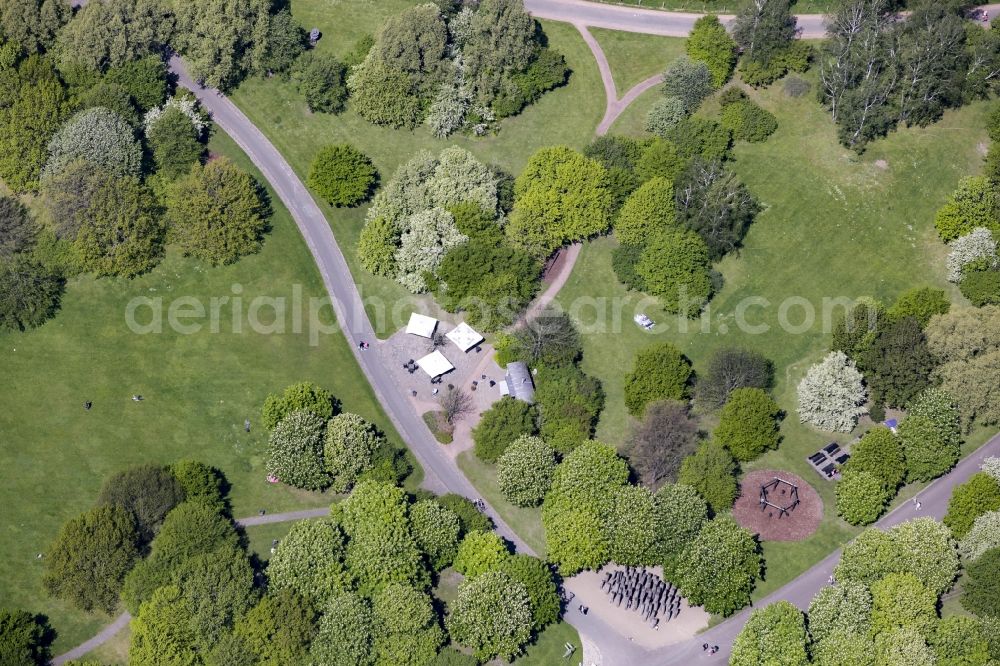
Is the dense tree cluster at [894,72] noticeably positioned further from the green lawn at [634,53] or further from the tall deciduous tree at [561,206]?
the tall deciduous tree at [561,206]

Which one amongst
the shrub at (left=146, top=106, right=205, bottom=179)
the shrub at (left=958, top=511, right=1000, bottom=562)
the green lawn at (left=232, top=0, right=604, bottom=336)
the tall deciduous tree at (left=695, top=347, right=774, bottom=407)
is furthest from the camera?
the green lawn at (left=232, top=0, right=604, bottom=336)

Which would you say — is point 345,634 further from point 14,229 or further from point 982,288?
point 982,288

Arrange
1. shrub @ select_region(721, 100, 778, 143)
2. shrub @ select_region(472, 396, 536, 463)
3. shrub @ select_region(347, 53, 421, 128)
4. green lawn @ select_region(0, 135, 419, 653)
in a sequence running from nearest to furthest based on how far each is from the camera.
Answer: green lawn @ select_region(0, 135, 419, 653)
shrub @ select_region(472, 396, 536, 463)
shrub @ select_region(721, 100, 778, 143)
shrub @ select_region(347, 53, 421, 128)

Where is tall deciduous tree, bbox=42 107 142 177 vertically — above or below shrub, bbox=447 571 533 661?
above

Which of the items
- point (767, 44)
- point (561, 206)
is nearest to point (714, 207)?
point (561, 206)

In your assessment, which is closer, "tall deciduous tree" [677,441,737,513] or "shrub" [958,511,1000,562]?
"shrub" [958,511,1000,562]

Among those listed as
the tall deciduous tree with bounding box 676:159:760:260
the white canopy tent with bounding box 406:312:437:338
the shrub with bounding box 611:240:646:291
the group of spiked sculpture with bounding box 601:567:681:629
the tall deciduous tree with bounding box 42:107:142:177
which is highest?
the tall deciduous tree with bounding box 42:107:142:177

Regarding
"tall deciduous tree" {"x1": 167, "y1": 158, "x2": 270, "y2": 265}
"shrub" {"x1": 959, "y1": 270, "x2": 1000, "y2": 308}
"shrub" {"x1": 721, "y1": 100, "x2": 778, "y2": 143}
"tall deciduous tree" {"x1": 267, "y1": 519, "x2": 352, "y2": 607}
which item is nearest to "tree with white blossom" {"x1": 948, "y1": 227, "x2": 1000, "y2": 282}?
"shrub" {"x1": 959, "y1": 270, "x2": 1000, "y2": 308}

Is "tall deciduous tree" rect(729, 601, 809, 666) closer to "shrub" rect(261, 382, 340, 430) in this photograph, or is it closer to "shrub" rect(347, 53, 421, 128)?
"shrub" rect(261, 382, 340, 430)
